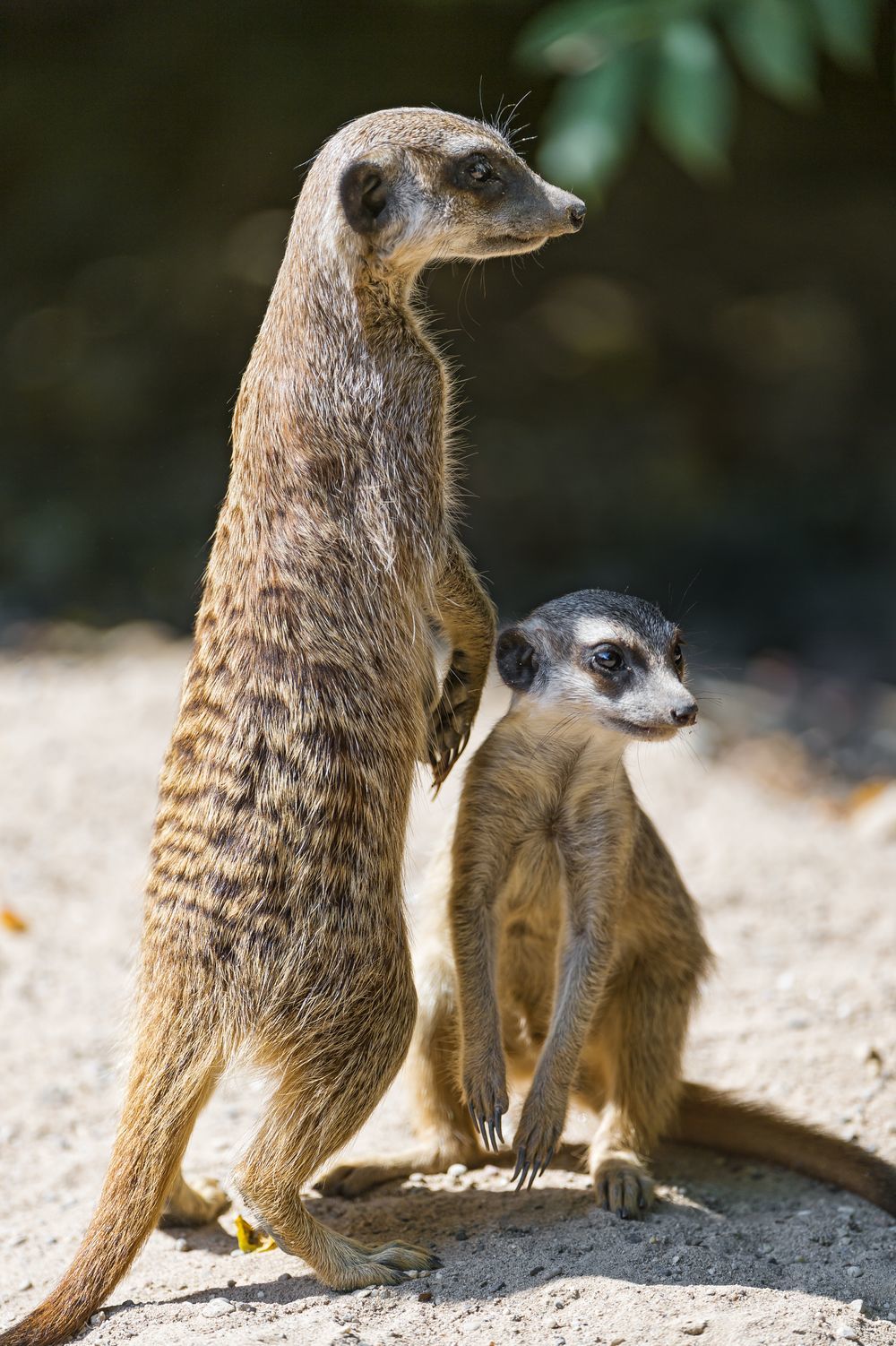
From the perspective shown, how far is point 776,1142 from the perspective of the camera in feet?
9.54

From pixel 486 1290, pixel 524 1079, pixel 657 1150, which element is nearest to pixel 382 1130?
pixel 524 1079

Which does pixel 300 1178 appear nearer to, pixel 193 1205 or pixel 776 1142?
pixel 193 1205

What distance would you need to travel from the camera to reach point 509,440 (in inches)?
293

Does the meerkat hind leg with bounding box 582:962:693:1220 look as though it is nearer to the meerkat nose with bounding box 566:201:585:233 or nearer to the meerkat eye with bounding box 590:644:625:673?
the meerkat eye with bounding box 590:644:625:673

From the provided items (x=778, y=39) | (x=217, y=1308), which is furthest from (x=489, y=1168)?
(x=778, y=39)

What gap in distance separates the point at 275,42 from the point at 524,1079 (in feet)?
20.2

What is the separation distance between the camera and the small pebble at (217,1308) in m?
2.30

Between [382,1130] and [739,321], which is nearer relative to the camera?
[382,1130]

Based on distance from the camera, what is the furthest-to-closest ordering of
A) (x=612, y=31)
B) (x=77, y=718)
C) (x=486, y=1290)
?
(x=77, y=718) < (x=612, y=31) < (x=486, y=1290)

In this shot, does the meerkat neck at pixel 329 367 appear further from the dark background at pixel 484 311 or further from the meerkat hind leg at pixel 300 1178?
the dark background at pixel 484 311

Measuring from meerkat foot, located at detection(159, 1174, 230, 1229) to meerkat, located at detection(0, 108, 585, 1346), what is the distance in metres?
0.28

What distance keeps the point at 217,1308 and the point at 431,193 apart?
72.4 inches

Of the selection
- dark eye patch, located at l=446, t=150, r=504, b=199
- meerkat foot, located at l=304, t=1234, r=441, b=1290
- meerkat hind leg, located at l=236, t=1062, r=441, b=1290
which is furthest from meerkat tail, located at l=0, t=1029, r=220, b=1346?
dark eye patch, located at l=446, t=150, r=504, b=199

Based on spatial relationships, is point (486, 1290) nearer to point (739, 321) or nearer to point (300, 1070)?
point (300, 1070)
